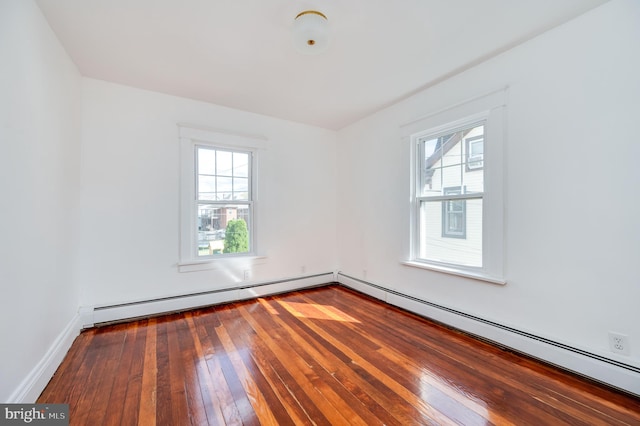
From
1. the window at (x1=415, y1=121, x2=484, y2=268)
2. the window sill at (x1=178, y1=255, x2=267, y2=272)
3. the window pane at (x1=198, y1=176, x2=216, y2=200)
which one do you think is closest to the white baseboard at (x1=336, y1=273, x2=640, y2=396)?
the window at (x1=415, y1=121, x2=484, y2=268)

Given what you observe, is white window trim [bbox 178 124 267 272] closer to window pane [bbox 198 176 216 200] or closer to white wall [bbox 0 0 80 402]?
window pane [bbox 198 176 216 200]

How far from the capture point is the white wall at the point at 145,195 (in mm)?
2828

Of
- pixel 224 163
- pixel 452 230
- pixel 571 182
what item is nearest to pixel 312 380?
pixel 452 230

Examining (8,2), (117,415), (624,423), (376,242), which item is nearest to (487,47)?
(376,242)

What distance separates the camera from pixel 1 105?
1449 millimetres

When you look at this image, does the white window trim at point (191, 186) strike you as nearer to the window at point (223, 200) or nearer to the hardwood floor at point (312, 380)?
the window at point (223, 200)

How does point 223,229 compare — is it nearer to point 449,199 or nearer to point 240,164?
point 240,164

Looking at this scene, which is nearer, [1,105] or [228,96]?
[1,105]

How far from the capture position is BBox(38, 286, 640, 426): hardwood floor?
157cm

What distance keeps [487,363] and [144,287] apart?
345cm

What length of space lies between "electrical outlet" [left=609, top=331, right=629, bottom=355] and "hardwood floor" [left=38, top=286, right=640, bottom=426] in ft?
0.87

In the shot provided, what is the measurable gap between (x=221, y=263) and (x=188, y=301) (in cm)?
58

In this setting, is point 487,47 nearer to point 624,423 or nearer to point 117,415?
point 624,423

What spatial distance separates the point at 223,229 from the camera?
3.66 meters
